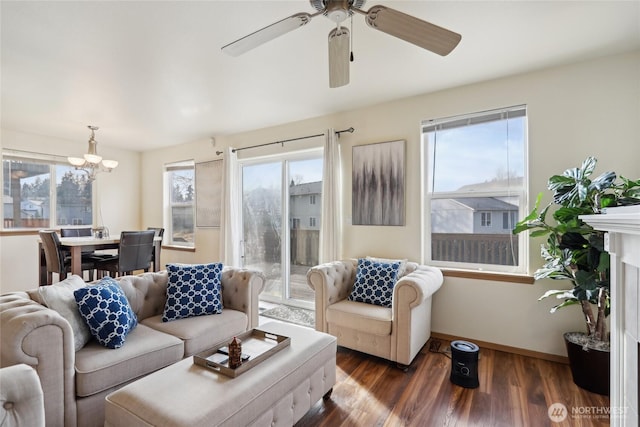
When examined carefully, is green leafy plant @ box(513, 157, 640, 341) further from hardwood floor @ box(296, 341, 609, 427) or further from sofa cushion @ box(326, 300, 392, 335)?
sofa cushion @ box(326, 300, 392, 335)

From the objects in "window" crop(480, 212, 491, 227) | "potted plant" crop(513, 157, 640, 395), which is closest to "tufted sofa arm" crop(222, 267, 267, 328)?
"window" crop(480, 212, 491, 227)

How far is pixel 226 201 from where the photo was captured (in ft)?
15.2

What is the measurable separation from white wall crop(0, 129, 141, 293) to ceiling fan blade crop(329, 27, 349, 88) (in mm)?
5349

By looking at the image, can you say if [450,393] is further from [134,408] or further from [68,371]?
[68,371]

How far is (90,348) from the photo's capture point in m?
1.82

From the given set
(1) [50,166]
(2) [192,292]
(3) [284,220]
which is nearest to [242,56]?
(2) [192,292]

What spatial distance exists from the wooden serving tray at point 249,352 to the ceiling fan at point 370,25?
166 cm

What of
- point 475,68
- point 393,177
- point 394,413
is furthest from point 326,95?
point 394,413

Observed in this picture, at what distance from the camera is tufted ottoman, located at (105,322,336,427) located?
1.24 meters

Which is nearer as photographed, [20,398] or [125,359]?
[20,398]

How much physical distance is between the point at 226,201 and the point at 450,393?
12.2 feet

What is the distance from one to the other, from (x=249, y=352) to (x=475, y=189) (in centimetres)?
257

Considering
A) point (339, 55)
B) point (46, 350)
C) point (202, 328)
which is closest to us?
point (46, 350)

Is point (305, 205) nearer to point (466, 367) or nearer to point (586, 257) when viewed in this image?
point (466, 367)
